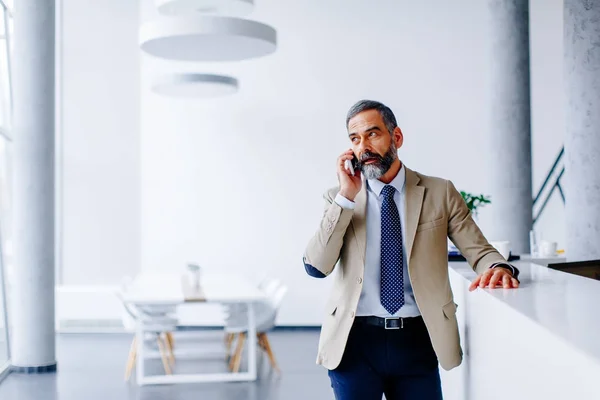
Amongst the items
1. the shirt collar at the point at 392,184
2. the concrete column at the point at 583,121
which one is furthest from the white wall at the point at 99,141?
the shirt collar at the point at 392,184

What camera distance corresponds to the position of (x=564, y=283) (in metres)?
3.05

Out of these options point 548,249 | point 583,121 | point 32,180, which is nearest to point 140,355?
point 32,180

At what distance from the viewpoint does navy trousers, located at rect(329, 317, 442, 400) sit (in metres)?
2.84

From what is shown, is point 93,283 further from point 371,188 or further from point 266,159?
point 371,188

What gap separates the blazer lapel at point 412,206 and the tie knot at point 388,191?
54 mm

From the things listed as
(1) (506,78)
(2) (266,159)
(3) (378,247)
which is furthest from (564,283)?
(2) (266,159)

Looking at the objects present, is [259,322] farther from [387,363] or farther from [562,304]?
[562,304]

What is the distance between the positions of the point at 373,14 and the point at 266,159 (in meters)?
2.29

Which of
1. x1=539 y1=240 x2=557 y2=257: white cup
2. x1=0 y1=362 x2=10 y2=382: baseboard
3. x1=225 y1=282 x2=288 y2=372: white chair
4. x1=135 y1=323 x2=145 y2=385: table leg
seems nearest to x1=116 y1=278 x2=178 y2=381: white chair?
x1=135 y1=323 x2=145 y2=385: table leg

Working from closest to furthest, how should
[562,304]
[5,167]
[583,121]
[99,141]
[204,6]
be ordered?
[562,304]
[583,121]
[204,6]
[5,167]
[99,141]

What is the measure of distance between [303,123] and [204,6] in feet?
12.4

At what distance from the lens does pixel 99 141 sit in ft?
37.7

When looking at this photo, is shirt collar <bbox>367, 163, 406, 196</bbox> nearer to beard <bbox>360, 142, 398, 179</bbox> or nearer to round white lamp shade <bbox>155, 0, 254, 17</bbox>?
beard <bbox>360, 142, 398, 179</bbox>

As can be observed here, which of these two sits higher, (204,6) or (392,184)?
(204,6)
